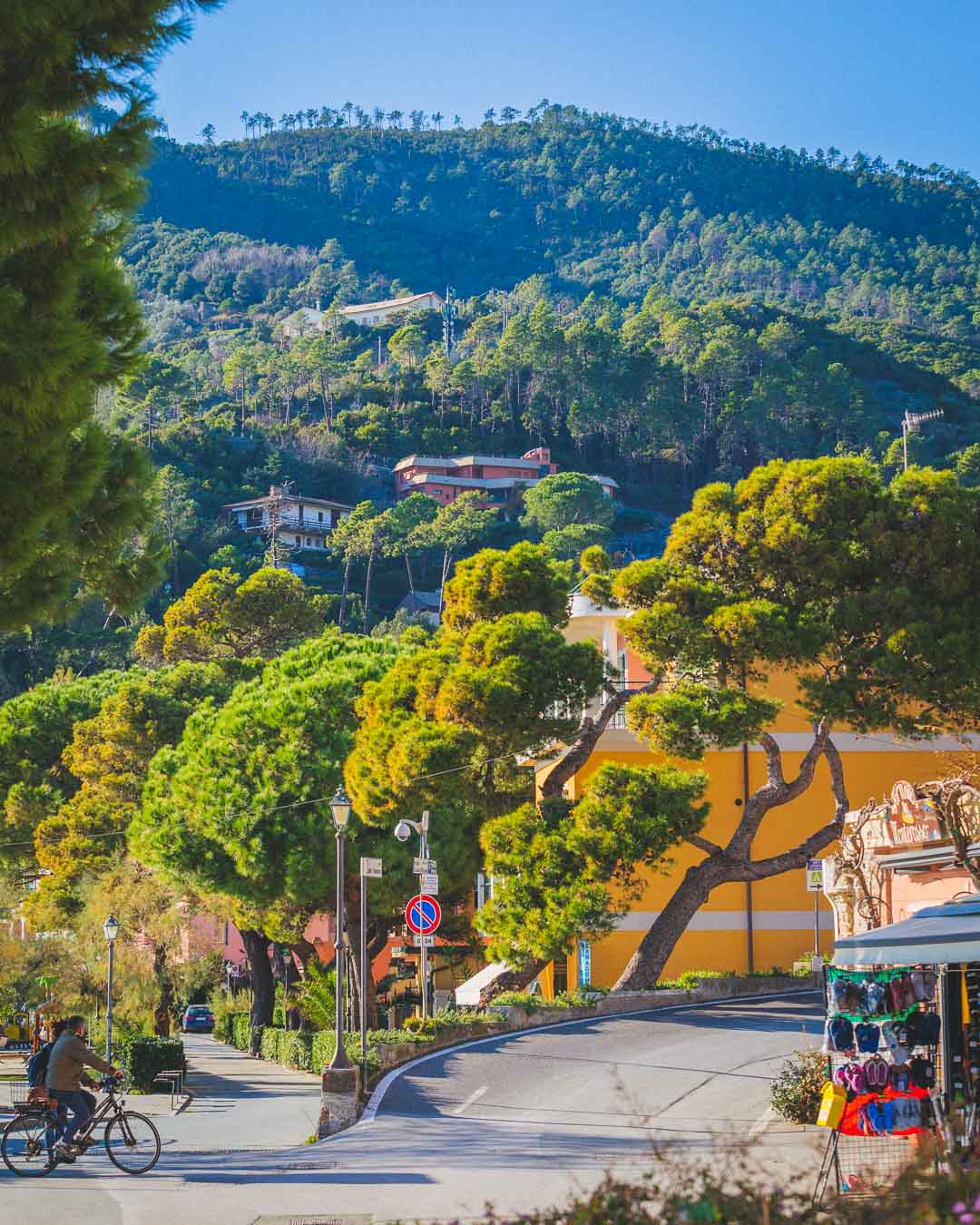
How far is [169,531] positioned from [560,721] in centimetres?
8765

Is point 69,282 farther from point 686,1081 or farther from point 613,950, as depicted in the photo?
point 613,950

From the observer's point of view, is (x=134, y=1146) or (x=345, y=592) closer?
(x=134, y=1146)

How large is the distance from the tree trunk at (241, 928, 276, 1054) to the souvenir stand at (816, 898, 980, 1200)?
31812mm

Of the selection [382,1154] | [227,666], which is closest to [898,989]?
[382,1154]

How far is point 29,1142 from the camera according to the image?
13.8m

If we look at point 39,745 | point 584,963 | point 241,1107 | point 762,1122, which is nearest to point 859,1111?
point 762,1122

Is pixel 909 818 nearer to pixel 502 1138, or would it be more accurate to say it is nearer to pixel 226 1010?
pixel 502 1138

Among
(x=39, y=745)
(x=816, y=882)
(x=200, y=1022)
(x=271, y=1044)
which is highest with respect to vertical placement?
(x=39, y=745)

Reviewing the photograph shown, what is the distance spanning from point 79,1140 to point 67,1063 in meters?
0.68

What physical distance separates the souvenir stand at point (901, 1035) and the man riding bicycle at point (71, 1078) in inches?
242

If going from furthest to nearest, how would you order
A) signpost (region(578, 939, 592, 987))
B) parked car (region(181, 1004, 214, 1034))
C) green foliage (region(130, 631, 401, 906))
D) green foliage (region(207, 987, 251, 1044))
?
1. parked car (region(181, 1004, 214, 1034))
2. green foliage (region(207, 987, 251, 1044))
3. green foliage (region(130, 631, 401, 906))
4. signpost (region(578, 939, 592, 987))

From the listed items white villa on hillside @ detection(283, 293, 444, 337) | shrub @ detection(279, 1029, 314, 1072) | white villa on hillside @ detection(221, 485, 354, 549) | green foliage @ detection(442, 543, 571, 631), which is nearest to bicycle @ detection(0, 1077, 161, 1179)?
green foliage @ detection(442, 543, 571, 631)

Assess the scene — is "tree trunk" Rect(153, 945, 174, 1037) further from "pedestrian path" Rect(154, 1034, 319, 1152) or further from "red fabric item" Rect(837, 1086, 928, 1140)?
"red fabric item" Rect(837, 1086, 928, 1140)

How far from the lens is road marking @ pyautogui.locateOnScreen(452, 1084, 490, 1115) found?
18.0 m
